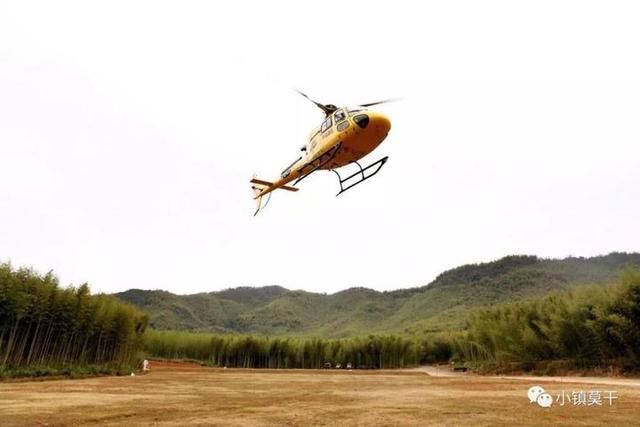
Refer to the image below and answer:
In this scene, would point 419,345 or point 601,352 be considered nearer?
point 601,352

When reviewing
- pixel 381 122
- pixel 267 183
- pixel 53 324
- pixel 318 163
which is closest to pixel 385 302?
pixel 53 324

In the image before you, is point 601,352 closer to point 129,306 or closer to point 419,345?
point 129,306

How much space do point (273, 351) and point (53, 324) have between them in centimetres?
2395

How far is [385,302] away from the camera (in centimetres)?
11288

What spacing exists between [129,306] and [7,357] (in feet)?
26.1

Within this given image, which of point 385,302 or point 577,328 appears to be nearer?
point 577,328

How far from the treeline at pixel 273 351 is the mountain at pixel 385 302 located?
34987mm

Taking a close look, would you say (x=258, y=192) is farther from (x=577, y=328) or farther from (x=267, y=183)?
(x=577, y=328)

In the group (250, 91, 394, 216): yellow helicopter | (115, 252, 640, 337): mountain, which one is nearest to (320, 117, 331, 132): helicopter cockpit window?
(250, 91, 394, 216): yellow helicopter

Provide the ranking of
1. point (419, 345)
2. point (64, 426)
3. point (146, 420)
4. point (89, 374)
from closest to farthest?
point (64, 426) < point (146, 420) < point (89, 374) < point (419, 345)

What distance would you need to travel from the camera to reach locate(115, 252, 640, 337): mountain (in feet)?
281

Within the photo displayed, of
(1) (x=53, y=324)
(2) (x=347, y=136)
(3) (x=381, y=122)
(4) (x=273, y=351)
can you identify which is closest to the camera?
(3) (x=381, y=122)

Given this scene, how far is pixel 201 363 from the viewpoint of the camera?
120 feet

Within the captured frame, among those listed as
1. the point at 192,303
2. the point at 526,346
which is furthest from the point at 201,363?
the point at 192,303
